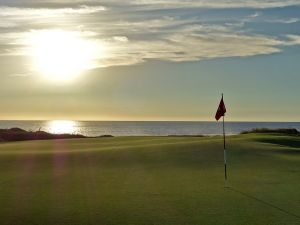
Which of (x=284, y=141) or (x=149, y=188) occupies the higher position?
(x=284, y=141)

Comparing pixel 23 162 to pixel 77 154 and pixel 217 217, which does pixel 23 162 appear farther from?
pixel 217 217

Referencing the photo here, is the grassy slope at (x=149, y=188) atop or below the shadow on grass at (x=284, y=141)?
below

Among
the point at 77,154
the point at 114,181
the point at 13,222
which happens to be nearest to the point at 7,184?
the point at 114,181

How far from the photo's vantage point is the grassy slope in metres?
13.1

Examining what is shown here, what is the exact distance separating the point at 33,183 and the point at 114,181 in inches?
114

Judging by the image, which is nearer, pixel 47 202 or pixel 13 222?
pixel 13 222

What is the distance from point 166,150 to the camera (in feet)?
94.5

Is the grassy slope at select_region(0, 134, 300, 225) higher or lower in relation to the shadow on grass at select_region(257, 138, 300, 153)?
lower

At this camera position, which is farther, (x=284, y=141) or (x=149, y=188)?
(x=284, y=141)

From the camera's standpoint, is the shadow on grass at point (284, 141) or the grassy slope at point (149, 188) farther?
the shadow on grass at point (284, 141)

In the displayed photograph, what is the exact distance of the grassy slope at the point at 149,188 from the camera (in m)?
13.1

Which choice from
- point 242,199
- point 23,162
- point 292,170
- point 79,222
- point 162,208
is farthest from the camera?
point 23,162

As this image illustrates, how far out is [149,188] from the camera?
1702 cm

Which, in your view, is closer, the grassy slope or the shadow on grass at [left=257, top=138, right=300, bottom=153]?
the grassy slope
